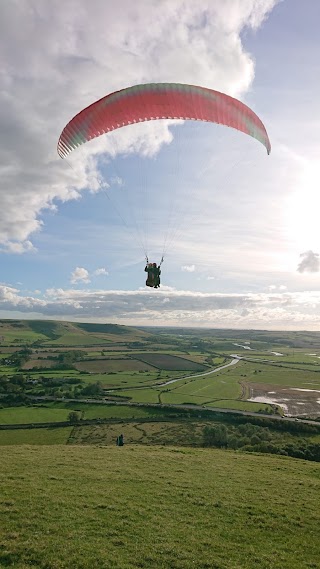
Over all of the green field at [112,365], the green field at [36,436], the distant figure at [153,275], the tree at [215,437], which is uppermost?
the distant figure at [153,275]

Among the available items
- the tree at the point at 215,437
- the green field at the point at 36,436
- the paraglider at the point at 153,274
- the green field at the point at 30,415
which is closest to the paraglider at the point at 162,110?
the paraglider at the point at 153,274

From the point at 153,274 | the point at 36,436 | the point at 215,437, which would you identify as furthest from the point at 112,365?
the point at 153,274

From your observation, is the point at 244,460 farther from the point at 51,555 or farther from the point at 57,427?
the point at 57,427

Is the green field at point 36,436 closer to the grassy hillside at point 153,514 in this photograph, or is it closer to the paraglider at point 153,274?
the grassy hillside at point 153,514

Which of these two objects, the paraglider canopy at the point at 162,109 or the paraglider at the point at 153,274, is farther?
the paraglider at the point at 153,274

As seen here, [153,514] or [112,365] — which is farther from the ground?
[153,514]

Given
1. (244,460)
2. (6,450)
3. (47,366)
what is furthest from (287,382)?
(6,450)

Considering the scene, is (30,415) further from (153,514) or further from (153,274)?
(153,514)

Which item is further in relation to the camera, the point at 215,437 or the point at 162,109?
the point at 215,437

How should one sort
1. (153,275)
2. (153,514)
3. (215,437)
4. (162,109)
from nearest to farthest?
(153,514)
(162,109)
(153,275)
(215,437)
